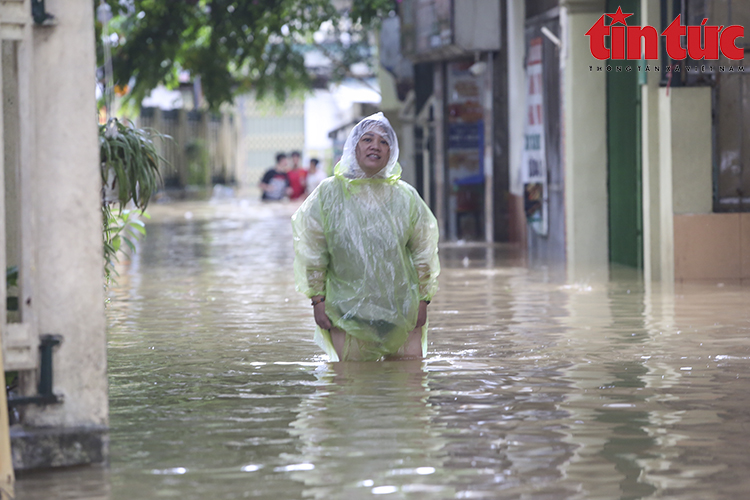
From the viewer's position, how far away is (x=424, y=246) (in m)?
6.89

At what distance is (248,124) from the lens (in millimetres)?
56375

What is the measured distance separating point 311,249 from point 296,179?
30.4m

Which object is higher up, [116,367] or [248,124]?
[248,124]

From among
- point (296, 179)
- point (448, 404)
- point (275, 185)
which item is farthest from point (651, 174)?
point (275, 185)

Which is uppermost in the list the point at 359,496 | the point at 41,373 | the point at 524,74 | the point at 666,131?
the point at 524,74

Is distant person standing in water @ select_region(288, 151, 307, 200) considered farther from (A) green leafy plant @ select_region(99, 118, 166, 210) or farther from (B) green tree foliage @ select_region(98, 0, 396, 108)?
(A) green leafy plant @ select_region(99, 118, 166, 210)

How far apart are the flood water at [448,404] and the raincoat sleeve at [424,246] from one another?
473 mm

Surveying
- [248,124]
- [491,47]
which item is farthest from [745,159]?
[248,124]

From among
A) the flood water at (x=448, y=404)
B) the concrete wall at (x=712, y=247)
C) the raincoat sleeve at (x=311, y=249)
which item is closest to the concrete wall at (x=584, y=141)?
the concrete wall at (x=712, y=247)

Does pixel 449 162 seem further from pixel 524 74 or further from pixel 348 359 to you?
pixel 348 359

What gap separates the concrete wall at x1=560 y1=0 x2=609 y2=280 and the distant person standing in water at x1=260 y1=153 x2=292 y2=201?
2344cm

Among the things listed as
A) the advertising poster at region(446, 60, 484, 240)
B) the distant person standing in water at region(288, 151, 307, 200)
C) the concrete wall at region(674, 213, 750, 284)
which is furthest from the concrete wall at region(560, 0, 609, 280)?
the distant person standing in water at region(288, 151, 307, 200)

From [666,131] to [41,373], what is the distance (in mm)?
7899

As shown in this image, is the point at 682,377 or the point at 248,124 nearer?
the point at 682,377
